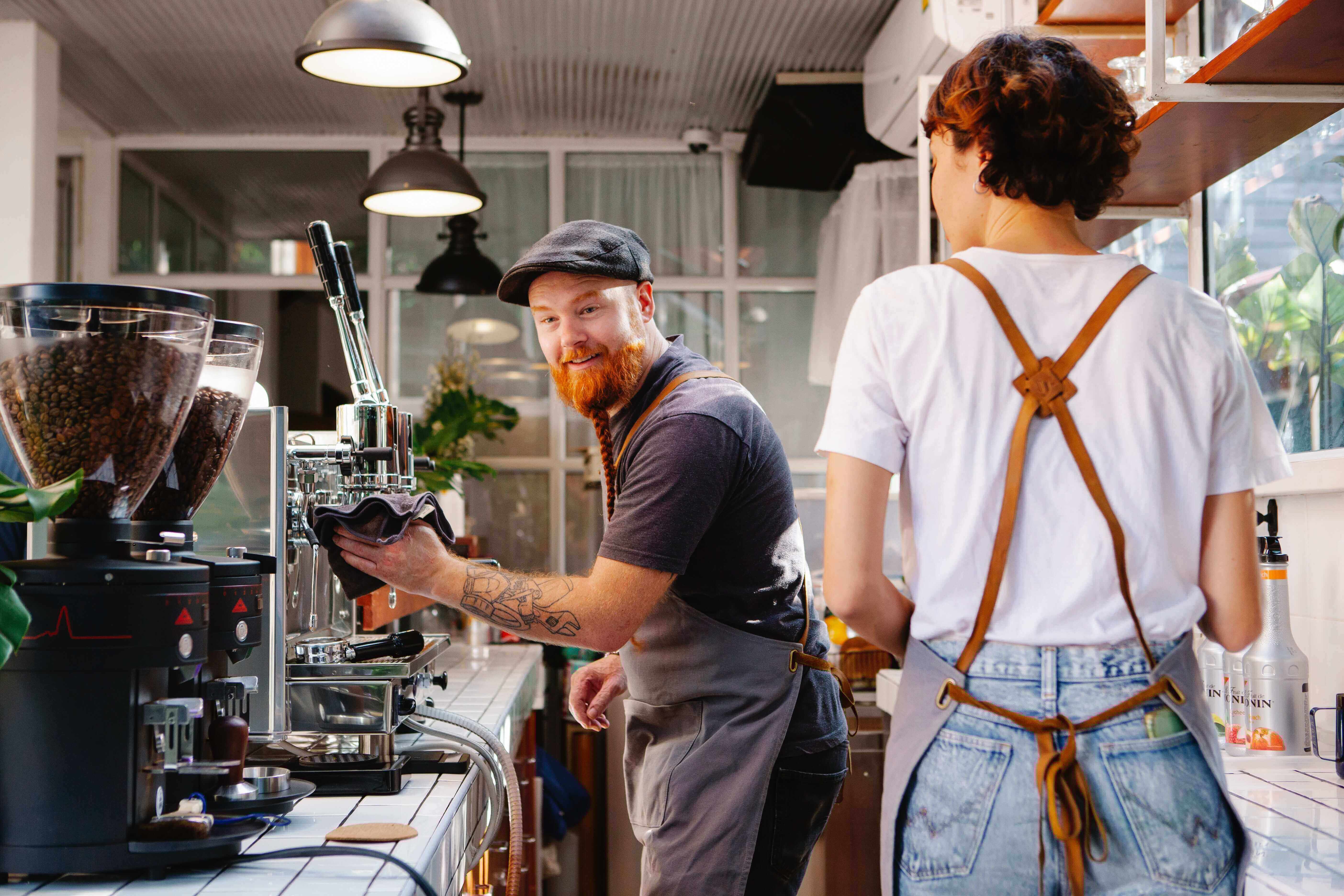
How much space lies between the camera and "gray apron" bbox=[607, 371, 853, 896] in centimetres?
138

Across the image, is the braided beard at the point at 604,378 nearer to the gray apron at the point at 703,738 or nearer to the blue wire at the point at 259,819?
the gray apron at the point at 703,738

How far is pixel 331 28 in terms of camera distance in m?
2.51

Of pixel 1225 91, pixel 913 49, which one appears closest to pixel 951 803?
pixel 1225 91

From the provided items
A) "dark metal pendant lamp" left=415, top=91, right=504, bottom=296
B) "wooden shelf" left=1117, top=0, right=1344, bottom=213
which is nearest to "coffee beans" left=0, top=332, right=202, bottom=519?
"wooden shelf" left=1117, top=0, right=1344, bottom=213

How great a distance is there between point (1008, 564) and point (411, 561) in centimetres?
69

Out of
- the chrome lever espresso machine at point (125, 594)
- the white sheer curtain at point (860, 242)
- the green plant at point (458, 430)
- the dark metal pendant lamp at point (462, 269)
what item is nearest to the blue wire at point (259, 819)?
the chrome lever espresso machine at point (125, 594)

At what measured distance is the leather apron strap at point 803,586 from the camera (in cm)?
147

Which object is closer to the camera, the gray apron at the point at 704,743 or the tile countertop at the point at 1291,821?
the tile countertop at the point at 1291,821

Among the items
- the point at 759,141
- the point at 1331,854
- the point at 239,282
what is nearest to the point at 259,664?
the point at 1331,854

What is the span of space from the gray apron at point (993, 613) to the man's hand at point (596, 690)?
0.77m

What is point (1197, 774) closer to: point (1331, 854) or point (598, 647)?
point (1331, 854)

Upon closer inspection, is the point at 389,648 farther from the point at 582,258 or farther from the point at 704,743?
the point at 582,258

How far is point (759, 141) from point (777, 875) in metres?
3.82

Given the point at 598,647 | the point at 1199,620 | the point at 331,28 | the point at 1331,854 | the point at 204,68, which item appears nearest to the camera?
the point at 1199,620
